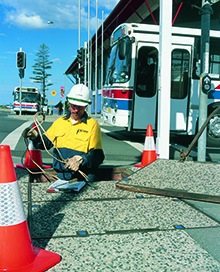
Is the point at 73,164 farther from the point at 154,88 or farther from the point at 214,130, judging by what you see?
the point at 214,130

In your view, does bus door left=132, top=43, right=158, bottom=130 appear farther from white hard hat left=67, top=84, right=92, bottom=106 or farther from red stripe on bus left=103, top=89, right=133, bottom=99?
white hard hat left=67, top=84, right=92, bottom=106

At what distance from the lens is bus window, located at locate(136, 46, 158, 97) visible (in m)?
11.0

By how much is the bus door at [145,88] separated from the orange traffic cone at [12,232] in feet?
28.3

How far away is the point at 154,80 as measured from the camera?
434 inches

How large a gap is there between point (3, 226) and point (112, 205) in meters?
1.74

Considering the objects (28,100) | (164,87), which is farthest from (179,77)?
(28,100)

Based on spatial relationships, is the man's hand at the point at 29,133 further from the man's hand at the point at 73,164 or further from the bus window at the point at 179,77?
the bus window at the point at 179,77

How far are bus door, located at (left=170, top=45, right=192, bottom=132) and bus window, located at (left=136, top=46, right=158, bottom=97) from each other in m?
0.61

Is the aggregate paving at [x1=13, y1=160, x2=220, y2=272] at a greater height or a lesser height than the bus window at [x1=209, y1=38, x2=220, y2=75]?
lesser

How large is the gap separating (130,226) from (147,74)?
8394 mm

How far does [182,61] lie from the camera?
1112cm

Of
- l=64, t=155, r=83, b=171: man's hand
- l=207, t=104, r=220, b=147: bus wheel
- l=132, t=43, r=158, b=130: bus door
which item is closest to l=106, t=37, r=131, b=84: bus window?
l=132, t=43, r=158, b=130: bus door

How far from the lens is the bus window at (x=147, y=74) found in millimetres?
10953

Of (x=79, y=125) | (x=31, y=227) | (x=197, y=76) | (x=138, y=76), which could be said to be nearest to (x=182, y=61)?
(x=197, y=76)
